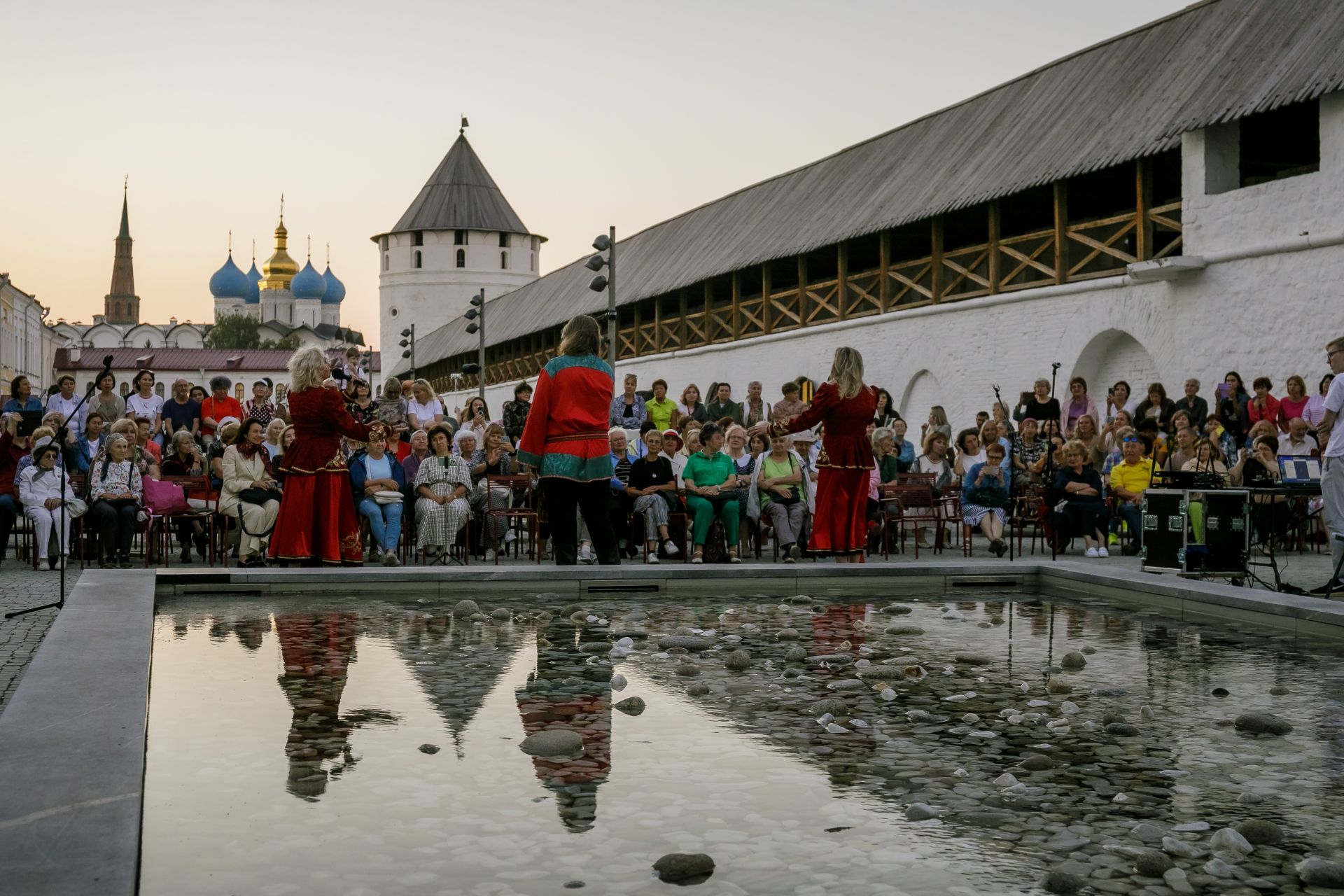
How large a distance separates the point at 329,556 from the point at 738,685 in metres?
5.70

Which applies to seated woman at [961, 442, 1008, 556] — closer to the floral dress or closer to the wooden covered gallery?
the floral dress

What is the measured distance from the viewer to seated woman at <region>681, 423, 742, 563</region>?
13.4 meters

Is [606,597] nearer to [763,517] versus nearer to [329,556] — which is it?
[329,556]

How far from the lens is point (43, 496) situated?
13008 millimetres

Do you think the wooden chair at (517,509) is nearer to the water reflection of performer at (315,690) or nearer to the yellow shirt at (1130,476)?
the water reflection of performer at (315,690)

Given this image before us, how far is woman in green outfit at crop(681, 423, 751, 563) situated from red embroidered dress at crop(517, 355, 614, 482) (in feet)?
8.38

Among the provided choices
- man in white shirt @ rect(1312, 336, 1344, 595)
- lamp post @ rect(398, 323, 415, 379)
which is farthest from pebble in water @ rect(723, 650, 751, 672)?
lamp post @ rect(398, 323, 415, 379)

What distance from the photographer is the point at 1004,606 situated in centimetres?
960

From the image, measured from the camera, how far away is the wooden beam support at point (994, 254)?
2241cm

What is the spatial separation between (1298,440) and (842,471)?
5.21 m

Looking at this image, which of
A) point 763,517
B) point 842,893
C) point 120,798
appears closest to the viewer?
point 842,893

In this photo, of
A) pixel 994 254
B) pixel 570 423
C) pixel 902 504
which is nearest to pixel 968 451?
pixel 902 504

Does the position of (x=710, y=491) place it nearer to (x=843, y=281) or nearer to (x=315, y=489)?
(x=315, y=489)

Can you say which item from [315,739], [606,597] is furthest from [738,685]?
[606,597]
